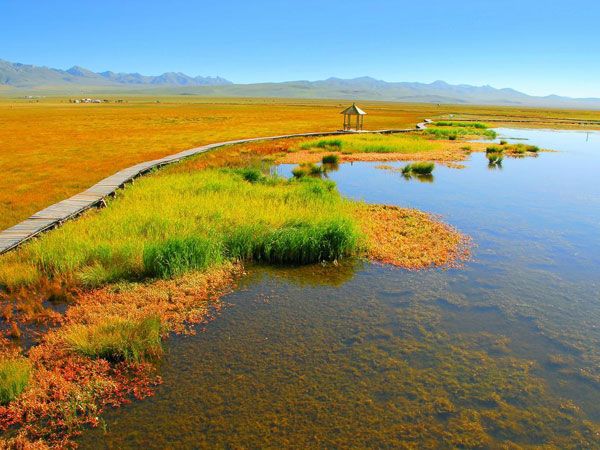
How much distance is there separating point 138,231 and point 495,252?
8113 mm

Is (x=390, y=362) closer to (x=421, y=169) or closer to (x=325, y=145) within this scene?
(x=421, y=169)

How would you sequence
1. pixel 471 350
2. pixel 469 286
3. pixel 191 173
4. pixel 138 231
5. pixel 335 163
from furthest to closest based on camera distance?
1. pixel 335 163
2. pixel 191 173
3. pixel 138 231
4. pixel 469 286
5. pixel 471 350

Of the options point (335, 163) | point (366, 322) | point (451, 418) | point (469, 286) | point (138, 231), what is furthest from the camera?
point (335, 163)

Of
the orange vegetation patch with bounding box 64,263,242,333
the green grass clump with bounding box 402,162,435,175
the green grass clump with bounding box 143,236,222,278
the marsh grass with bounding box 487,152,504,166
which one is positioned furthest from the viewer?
the marsh grass with bounding box 487,152,504,166

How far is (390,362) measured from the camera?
20.3 feet

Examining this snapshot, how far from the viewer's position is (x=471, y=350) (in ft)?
21.5

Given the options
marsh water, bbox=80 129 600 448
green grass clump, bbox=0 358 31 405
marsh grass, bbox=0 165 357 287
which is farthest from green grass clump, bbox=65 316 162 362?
marsh grass, bbox=0 165 357 287

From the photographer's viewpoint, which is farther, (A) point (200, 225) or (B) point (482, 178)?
(B) point (482, 178)

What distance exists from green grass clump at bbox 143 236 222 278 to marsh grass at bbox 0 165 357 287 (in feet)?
0.06

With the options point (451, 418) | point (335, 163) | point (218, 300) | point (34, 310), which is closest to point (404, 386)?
point (451, 418)

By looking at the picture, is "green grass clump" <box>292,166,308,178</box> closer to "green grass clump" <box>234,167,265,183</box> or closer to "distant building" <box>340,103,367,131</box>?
"green grass clump" <box>234,167,265,183</box>

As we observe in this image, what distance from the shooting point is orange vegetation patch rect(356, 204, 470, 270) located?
10.0 metres

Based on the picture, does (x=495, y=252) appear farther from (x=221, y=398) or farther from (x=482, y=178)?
(x=482, y=178)

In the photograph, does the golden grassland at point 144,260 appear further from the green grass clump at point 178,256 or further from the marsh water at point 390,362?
the marsh water at point 390,362
